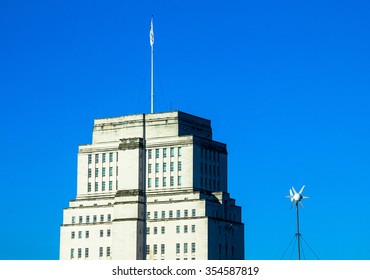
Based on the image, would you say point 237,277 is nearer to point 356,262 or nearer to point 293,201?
point 356,262

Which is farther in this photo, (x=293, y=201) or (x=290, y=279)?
(x=293, y=201)

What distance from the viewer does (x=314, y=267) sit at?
312 ft

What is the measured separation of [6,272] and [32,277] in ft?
9.45

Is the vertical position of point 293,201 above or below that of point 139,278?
above

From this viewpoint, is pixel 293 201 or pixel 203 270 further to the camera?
pixel 293 201

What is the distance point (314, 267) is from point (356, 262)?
4546 millimetres

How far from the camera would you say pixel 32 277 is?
96.9 meters

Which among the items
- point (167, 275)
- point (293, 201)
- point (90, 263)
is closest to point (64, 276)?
point (90, 263)

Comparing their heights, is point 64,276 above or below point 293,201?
below

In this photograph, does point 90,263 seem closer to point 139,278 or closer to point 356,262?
point 139,278

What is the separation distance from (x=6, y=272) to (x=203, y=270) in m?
19.0

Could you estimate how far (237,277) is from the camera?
308ft

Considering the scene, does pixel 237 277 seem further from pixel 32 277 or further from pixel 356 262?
pixel 32 277

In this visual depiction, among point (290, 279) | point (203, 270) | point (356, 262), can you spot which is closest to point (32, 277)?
point (203, 270)
